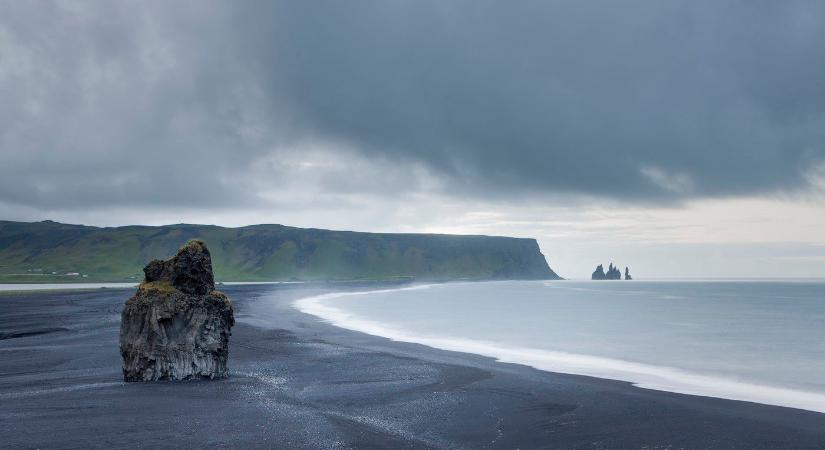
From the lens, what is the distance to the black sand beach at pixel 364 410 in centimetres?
1609

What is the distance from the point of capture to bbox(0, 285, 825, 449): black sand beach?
634 inches

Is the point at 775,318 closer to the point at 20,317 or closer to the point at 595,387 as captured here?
the point at 595,387

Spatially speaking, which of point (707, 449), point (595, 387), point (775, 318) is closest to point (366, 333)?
point (595, 387)

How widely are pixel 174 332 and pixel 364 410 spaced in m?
9.72

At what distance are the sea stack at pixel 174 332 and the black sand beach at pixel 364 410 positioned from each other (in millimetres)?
1005

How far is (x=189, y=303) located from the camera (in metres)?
25.1

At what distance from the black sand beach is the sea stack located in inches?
39.6

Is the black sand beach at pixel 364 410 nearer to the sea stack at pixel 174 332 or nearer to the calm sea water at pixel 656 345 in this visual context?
the sea stack at pixel 174 332

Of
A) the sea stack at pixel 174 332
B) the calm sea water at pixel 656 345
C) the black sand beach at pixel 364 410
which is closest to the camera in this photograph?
the black sand beach at pixel 364 410

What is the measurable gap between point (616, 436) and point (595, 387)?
317 inches

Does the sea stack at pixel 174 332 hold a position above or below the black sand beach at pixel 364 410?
A: above

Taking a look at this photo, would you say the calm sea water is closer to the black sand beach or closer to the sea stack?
the black sand beach

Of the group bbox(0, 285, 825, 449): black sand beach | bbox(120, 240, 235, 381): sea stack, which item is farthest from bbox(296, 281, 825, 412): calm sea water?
bbox(120, 240, 235, 381): sea stack

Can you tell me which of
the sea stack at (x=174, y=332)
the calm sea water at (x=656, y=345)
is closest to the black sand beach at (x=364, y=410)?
the sea stack at (x=174, y=332)
